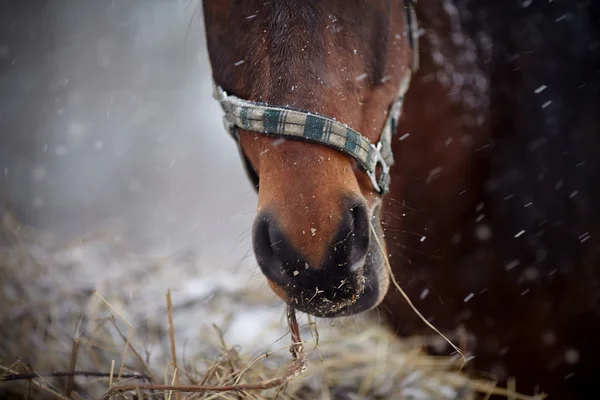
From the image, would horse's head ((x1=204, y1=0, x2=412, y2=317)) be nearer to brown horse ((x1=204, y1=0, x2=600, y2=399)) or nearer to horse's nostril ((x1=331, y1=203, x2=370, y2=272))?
horse's nostril ((x1=331, y1=203, x2=370, y2=272))

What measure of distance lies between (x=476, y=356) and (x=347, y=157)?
1.07 metres

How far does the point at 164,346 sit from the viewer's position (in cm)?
224

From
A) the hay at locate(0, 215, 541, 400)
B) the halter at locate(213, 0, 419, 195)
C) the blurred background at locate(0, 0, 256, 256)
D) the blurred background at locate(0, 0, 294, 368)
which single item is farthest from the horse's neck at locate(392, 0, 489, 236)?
the blurred background at locate(0, 0, 256, 256)

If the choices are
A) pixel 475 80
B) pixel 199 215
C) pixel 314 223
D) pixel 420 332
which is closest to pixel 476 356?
pixel 420 332

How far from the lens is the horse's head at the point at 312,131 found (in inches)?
35.6

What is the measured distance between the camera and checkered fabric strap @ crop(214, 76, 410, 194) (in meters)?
0.96

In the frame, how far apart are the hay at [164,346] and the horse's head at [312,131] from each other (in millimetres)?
199

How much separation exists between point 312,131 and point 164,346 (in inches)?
66.5

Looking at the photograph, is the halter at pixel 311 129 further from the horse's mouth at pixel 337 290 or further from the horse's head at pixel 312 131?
the horse's mouth at pixel 337 290

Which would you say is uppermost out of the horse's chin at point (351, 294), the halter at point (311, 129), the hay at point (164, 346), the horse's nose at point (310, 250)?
the halter at point (311, 129)

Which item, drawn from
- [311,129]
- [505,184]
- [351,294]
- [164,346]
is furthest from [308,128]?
[164,346]

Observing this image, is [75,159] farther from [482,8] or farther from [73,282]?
[482,8]

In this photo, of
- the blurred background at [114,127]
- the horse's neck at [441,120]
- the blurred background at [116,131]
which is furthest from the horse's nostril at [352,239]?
the blurred background at [114,127]

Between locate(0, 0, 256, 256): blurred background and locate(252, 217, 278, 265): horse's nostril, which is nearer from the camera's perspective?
locate(252, 217, 278, 265): horse's nostril
